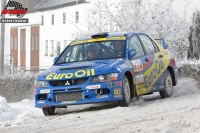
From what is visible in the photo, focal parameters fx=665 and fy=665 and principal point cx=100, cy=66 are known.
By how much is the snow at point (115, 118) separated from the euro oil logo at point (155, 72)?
20.1 inches

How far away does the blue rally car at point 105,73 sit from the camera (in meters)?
12.1

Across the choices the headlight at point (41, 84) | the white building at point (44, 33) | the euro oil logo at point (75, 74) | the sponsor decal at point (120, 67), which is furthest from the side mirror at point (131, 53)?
the white building at point (44, 33)

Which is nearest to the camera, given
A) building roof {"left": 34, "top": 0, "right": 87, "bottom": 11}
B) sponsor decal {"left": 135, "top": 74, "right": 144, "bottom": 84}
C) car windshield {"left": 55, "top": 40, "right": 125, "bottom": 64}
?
sponsor decal {"left": 135, "top": 74, "right": 144, "bottom": 84}

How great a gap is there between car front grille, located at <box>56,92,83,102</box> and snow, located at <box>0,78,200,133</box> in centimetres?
31

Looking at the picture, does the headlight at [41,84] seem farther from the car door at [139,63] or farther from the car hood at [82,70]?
the car door at [139,63]

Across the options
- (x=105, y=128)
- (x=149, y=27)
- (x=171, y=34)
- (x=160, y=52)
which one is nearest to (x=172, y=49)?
(x=171, y=34)

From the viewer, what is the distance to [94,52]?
13.4 m

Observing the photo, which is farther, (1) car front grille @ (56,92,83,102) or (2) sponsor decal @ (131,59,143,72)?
(2) sponsor decal @ (131,59,143,72)

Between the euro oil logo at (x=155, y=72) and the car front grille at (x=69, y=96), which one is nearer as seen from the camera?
the car front grille at (x=69, y=96)

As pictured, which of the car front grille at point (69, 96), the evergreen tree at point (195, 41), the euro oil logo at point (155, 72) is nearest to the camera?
the car front grille at point (69, 96)

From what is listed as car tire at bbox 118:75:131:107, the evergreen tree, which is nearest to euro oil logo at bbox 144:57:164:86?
car tire at bbox 118:75:131:107

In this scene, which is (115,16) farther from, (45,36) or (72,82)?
(45,36)

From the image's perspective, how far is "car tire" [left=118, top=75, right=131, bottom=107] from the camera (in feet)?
40.3

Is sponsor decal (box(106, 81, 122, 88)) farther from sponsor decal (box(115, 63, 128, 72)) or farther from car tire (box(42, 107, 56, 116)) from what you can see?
car tire (box(42, 107, 56, 116))
